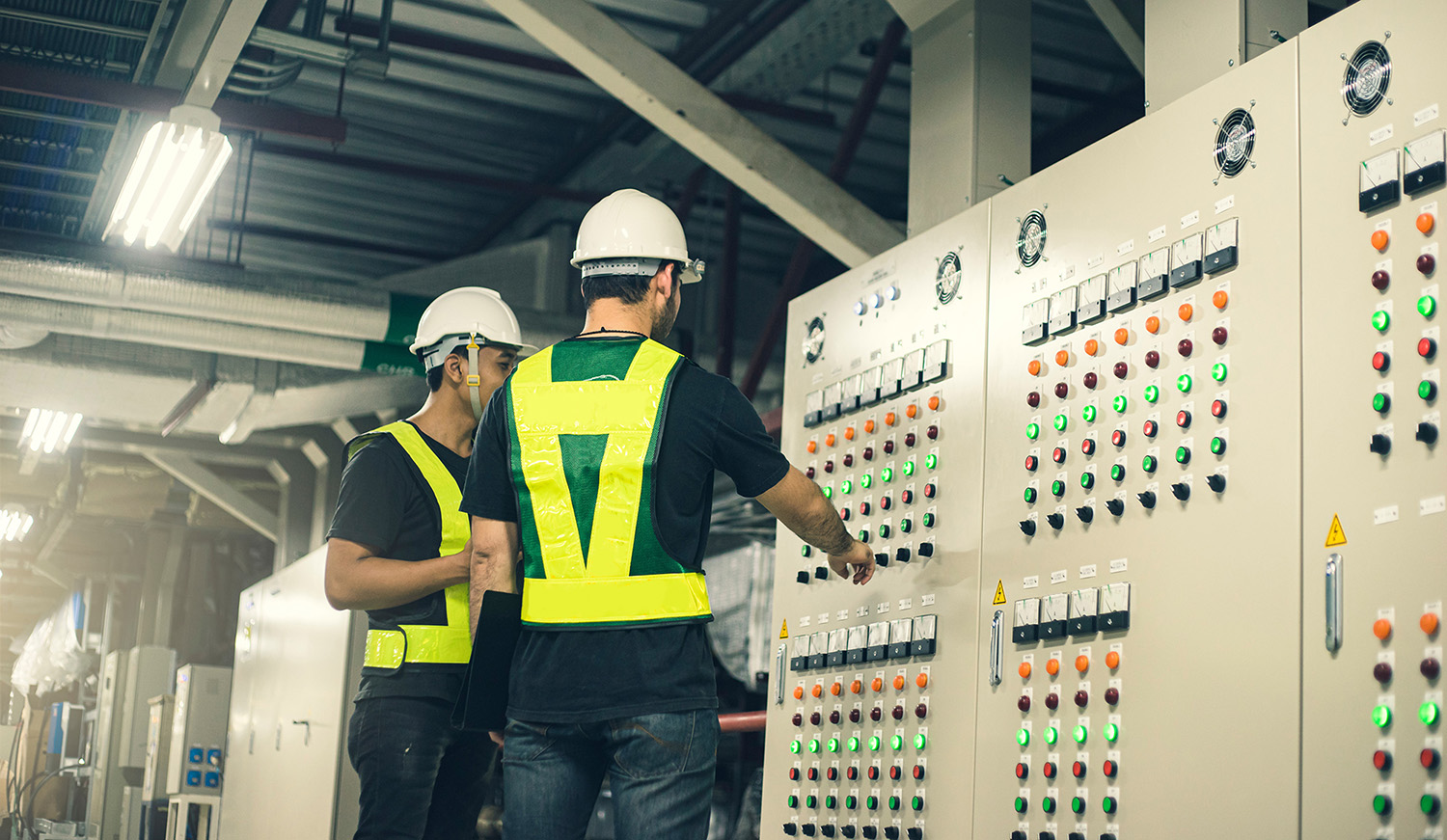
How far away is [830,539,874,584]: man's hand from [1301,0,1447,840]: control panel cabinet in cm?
100

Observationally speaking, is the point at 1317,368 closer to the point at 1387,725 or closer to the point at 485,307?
the point at 1387,725

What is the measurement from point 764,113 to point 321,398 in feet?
10.8

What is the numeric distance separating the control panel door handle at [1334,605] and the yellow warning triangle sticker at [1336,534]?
0.02 m

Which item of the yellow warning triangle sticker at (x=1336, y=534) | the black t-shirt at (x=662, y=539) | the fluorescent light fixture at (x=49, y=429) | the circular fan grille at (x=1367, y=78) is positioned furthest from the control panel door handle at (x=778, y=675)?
the fluorescent light fixture at (x=49, y=429)

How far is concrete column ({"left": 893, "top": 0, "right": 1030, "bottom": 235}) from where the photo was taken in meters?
4.20

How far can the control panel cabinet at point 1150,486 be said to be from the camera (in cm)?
270

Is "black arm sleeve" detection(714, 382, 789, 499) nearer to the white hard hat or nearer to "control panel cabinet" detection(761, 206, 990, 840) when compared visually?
the white hard hat

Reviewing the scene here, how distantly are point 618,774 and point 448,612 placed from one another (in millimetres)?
931

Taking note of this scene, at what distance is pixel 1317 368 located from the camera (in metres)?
2.60

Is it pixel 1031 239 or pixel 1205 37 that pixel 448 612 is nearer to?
pixel 1031 239

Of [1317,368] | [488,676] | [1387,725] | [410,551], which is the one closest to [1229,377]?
[1317,368]

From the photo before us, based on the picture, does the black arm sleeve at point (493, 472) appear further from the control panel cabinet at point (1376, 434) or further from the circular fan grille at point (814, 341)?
the circular fan grille at point (814, 341)

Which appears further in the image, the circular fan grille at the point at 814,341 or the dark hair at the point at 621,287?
the circular fan grille at the point at 814,341

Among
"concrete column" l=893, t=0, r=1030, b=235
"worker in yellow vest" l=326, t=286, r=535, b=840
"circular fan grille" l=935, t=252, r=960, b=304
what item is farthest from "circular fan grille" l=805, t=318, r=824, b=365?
"worker in yellow vest" l=326, t=286, r=535, b=840
